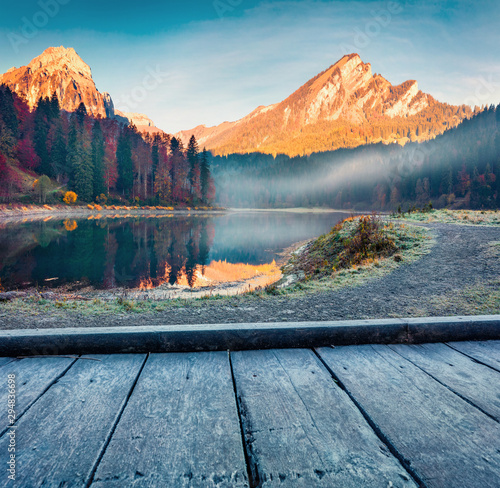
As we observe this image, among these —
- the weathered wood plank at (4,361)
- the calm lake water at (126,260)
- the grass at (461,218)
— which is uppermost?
the grass at (461,218)

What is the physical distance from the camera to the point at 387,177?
140500mm

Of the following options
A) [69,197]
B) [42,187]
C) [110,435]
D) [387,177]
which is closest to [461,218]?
[110,435]

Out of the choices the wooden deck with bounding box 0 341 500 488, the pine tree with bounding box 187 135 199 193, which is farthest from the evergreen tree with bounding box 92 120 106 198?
the wooden deck with bounding box 0 341 500 488

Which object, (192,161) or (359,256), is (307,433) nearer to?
(359,256)

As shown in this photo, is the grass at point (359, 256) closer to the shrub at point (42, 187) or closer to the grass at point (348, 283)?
the grass at point (348, 283)

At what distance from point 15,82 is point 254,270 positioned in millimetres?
252529

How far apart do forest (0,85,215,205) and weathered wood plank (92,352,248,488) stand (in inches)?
2246

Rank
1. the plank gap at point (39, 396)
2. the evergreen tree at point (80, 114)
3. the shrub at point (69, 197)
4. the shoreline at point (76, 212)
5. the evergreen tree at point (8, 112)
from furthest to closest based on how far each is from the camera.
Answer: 1. the evergreen tree at point (80, 114)
2. the evergreen tree at point (8, 112)
3. the shrub at point (69, 197)
4. the shoreline at point (76, 212)
5. the plank gap at point (39, 396)

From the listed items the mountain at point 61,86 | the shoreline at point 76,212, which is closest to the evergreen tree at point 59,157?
the shoreline at point 76,212

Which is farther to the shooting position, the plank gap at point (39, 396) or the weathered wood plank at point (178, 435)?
the plank gap at point (39, 396)

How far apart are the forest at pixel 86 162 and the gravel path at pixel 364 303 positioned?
176 feet

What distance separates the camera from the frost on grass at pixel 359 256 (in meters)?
8.53

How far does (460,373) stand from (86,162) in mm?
67237

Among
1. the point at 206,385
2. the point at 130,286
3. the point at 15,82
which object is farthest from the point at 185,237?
the point at 15,82
